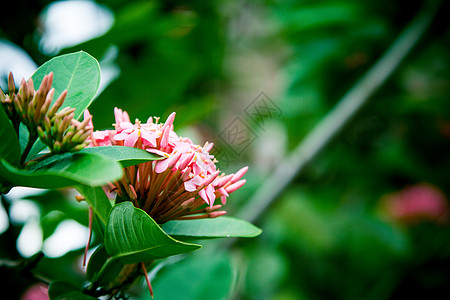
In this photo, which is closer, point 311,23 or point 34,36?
point 34,36

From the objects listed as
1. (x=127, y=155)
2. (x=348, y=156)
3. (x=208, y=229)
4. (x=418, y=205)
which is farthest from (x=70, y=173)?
(x=418, y=205)

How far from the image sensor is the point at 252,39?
2.30 meters

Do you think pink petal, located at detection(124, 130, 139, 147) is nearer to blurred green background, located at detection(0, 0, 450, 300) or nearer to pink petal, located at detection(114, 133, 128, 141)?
pink petal, located at detection(114, 133, 128, 141)

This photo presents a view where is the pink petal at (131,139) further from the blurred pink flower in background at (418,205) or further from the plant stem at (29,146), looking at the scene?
the blurred pink flower in background at (418,205)

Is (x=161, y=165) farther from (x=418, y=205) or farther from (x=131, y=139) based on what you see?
(x=418, y=205)

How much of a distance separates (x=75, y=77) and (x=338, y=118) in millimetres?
910

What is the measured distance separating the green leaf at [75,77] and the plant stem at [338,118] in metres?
0.80

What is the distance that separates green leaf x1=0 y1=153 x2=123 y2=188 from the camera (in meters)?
0.25

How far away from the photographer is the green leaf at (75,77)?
13.6 inches

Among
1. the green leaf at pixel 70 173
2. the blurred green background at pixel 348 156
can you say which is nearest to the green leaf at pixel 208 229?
the green leaf at pixel 70 173

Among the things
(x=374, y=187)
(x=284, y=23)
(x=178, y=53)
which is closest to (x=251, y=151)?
(x=374, y=187)

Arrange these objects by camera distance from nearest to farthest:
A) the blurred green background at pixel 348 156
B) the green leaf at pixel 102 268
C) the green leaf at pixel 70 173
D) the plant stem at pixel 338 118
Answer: the green leaf at pixel 70 173 < the green leaf at pixel 102 268 < the plant stem at pixel 338 118 < the blurred green background at pixel 348 156

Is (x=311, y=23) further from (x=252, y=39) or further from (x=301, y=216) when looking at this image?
(x=252, y=39)

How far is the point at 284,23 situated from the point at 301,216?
68cm
